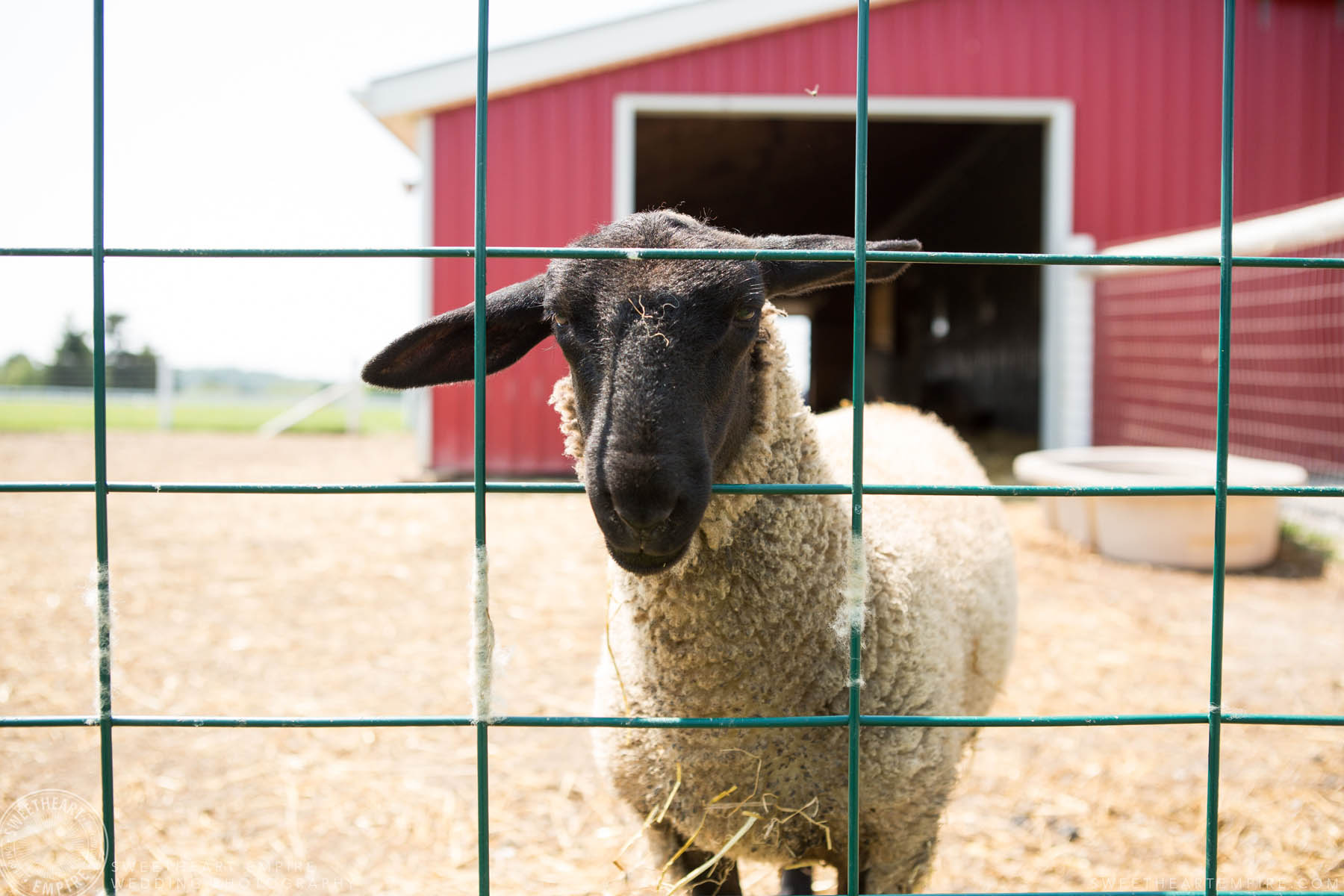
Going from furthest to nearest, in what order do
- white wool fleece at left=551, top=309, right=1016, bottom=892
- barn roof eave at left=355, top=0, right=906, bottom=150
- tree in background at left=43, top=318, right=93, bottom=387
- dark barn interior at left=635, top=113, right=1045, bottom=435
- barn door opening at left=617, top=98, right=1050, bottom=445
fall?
tree in background at left=43, top=318, right=93, bottom=387 → dark barn interior at left=635, top=113, right=1045, bottom=435 → barn door opening at left=617, top=98, right=1050, bottom=445 → barn roof eave at left=355, top=0, right=906, bottom=150 → white wool fleece at left=551, top=309, right=1016, bottom=892

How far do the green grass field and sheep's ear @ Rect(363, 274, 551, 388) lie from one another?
21069 millimetres

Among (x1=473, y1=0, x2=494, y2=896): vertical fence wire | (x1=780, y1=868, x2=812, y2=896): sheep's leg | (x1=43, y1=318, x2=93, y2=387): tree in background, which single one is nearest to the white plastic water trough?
(x1=780, y1=868, x2=812, y2=896): sheep's leg

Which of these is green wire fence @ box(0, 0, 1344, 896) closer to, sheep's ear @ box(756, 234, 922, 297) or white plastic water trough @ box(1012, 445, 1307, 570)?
sheep's ear @ box(756, 234, 922, 297)

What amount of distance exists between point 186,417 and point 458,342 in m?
27.2

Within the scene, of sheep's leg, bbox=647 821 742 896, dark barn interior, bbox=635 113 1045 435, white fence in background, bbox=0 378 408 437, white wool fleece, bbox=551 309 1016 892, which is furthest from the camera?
white fence in background, bbox=0 378 408 437

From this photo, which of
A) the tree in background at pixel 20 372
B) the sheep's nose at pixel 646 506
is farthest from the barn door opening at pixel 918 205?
the tree in background at pixel 20 372

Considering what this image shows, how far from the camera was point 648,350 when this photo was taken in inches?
70.4

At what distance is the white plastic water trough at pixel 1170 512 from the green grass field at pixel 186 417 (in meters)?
19.1

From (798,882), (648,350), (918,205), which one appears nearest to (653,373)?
(648,350)

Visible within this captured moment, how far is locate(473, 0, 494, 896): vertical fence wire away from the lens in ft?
5.22

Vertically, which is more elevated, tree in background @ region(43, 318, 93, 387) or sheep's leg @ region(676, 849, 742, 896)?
tree in background @ region(43, 318, 93, 387)

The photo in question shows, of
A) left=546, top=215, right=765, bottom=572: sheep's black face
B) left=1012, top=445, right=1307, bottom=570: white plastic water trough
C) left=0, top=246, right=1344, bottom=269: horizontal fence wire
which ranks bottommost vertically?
left=1012, top=445, right=1307, bottom=570: white plastic water trough

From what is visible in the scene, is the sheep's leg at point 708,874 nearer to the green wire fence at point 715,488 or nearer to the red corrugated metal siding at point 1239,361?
the green wire fence at point 715,488

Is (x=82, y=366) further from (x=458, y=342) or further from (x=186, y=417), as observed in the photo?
(x=458, y=342)
